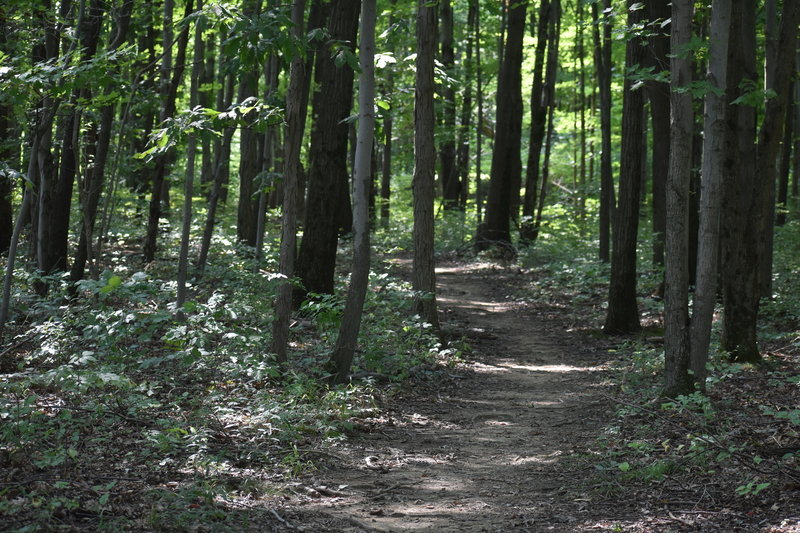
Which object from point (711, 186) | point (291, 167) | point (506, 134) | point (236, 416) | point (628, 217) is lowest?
point (236, 416)

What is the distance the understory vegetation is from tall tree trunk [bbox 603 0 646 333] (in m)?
0.84

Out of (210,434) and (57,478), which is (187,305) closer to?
(210,434)

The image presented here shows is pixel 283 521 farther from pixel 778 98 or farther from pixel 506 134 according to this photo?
pixel 506 134

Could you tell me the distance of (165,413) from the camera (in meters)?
6.12

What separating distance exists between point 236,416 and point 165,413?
2.01 ft

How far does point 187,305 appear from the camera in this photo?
6.04m

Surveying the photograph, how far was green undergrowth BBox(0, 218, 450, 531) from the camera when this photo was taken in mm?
4156

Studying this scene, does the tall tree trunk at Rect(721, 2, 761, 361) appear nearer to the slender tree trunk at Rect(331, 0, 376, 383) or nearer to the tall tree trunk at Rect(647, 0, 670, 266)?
the tall tree trunk at Rect(647, 0, 670, 266)

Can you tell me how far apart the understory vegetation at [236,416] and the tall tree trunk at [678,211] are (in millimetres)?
483

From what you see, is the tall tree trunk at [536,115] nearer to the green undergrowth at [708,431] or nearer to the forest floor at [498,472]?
the green undergrowth at [708,431]

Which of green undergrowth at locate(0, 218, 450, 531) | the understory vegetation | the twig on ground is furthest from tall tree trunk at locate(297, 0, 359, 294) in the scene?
the twig on ground

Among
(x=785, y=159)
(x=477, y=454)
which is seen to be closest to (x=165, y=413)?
(x=477, y=454)

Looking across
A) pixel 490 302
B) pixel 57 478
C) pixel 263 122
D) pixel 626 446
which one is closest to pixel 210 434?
pixel 57 478

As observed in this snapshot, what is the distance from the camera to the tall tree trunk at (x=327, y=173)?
10.9 metres
